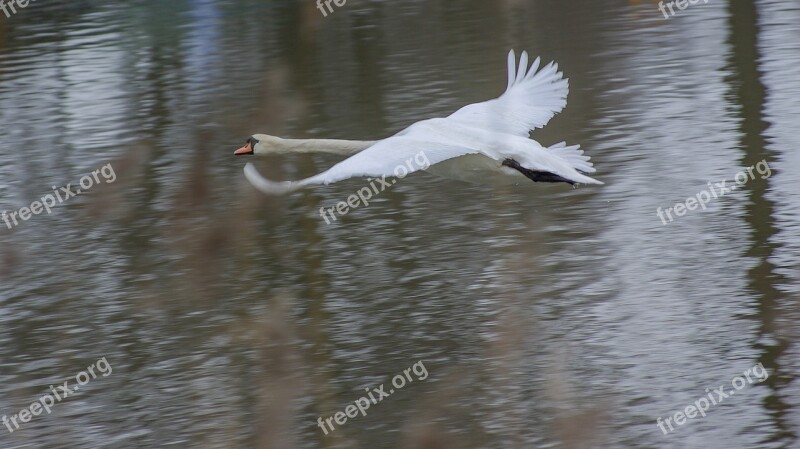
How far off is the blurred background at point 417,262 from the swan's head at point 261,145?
0.87 meters

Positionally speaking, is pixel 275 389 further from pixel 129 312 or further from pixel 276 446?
pixel 129 312

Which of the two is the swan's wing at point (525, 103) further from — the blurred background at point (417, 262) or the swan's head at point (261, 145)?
the swan's head at point (261, 145)

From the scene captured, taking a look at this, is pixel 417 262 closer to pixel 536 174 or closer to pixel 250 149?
pixel 250 149

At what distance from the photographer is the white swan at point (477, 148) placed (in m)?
5.63

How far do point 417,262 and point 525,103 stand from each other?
120cm

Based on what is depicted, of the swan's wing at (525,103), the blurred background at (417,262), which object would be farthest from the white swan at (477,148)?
the blurred background at (417,262)

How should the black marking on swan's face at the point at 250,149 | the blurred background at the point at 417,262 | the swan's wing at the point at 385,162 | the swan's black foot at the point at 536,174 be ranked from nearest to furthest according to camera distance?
1. the swan's wing at the point at 385,162
2. the blurred background at the point at 417,262
3. the swan's black foot at the point at 536,174
4. the black marking on swan's face at the point at 250,149

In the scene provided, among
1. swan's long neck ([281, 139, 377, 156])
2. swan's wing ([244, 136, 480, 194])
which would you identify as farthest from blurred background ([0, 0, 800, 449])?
swan's wing ([244, 136, 480, 194])

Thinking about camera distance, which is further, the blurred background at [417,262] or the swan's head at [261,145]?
the swan's head at [261,145]

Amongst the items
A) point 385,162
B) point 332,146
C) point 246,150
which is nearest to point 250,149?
point 246,150

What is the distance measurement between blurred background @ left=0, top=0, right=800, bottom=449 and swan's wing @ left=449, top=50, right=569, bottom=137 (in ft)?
2.92

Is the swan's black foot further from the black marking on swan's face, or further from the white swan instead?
the black marking on swan's face

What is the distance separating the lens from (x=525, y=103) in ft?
23.8

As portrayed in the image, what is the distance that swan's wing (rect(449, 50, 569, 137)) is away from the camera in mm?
7059
